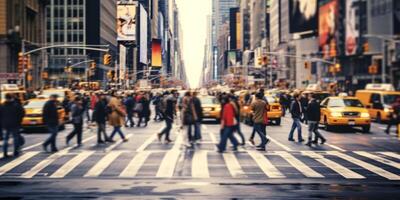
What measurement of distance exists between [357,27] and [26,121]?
76.2m

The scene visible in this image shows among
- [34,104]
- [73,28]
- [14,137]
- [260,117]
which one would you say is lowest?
[14,137]

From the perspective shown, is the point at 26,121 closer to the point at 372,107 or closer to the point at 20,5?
the point at 372,107

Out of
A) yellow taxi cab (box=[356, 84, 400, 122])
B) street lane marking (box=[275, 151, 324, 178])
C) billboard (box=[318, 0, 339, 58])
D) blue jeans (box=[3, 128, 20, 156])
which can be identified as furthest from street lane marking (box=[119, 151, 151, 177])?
billboard (box=[318, 0, 339, 58])

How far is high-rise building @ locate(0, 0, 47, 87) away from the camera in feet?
264

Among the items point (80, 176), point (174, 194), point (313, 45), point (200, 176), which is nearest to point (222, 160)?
point (200, 176)

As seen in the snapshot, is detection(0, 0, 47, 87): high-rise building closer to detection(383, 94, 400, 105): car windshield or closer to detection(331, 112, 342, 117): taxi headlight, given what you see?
detection(383, 94, 400, 105): car windshield

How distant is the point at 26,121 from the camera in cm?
2923

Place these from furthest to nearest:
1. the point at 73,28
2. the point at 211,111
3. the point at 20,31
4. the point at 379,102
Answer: the point at 73,28, the point at 20,31, the point at 379,102, the point at 211,111

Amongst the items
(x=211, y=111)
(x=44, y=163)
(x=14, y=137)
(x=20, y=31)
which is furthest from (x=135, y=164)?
(x=20, y=31)

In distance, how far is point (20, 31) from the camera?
285 ft

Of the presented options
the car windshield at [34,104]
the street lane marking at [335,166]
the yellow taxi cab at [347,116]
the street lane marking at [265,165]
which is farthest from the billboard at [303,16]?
the street lane marking at [265,165]

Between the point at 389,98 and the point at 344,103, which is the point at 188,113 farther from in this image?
the point at 389,98

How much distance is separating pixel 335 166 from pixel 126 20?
158m

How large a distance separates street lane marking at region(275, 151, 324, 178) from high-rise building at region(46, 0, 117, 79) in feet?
348
